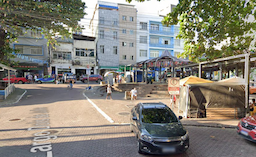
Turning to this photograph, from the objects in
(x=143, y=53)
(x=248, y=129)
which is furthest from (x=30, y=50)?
(x=248, y=129)

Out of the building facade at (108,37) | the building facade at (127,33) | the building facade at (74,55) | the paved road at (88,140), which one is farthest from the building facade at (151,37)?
the paved road at (88,140)

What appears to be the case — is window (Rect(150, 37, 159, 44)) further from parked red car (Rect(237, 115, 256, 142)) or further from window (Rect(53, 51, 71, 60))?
parked red car (Rect(237, 115, 256, 142))

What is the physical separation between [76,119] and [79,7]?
854 centimetres

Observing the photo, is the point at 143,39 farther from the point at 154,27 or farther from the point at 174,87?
the point at 174,87

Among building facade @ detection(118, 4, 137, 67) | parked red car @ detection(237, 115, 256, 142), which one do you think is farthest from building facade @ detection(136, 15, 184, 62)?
parked red car @ detection(237, 115, 256, 142)

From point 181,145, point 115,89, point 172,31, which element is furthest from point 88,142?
point 172,31

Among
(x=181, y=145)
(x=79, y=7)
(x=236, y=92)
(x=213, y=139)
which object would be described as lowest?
(x=213, y=139)

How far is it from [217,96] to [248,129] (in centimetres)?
373

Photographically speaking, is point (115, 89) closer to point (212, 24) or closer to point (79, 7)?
point (79, 7)

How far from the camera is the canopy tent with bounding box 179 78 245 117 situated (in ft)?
30.9

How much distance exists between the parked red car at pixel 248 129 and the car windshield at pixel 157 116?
258 cm

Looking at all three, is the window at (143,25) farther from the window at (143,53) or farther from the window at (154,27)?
the window at (143,53)

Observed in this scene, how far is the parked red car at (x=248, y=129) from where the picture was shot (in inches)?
223

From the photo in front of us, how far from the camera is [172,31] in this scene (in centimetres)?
4400
